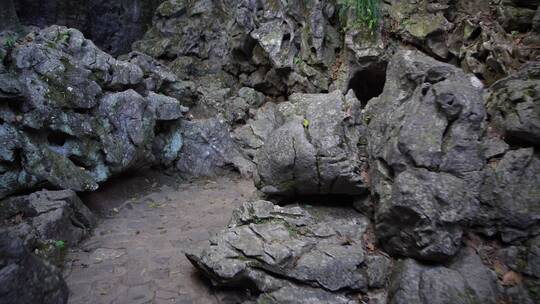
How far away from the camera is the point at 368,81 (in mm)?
12547

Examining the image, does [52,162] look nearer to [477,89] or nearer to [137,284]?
[137,284]

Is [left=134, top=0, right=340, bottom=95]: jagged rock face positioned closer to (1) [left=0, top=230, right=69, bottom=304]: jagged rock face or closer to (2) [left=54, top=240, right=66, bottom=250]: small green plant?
(2) [left=54, top=240, right=66, bottom=250]: small green plant

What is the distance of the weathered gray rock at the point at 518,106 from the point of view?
17.1ft

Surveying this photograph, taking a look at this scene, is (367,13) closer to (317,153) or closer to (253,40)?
(253,40)

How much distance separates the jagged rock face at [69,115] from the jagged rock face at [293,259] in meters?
3.99

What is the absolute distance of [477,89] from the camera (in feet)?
18.6

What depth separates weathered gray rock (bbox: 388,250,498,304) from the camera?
4.43 meters

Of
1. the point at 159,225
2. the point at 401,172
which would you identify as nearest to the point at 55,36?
the point at 159,225

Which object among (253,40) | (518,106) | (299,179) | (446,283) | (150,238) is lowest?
(150,238)

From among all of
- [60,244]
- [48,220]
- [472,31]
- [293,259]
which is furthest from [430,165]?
[472,31]

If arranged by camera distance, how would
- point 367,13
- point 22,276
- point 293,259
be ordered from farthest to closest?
point 367,13, point 293,259, point 22,276

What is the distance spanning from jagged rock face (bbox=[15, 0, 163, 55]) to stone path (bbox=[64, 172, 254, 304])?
26.8 feet

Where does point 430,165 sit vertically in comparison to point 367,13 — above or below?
below

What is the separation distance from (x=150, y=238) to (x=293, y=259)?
123 inches
